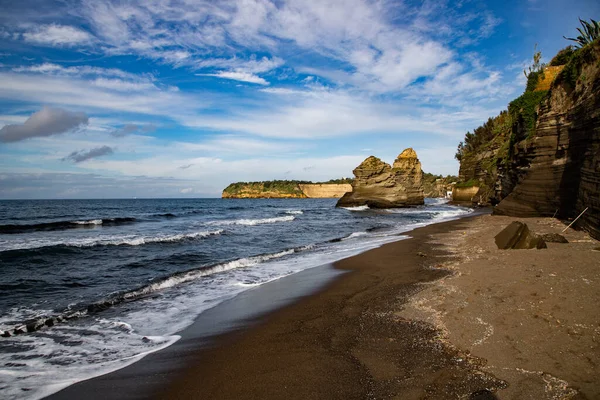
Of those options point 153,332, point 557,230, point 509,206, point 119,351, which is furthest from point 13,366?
point 509,206

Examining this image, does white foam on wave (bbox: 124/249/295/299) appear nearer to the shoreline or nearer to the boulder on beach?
the shoreline

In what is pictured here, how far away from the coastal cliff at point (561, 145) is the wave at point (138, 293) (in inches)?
501

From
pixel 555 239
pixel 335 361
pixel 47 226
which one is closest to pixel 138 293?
pixel 335 361

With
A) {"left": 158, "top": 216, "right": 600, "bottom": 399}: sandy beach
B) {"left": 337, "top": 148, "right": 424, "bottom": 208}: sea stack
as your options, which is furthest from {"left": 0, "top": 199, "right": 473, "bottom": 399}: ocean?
{"left": 337, "top": 148, "right": 424, "bottom": 208}: sea stack

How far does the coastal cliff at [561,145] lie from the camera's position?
499 inches

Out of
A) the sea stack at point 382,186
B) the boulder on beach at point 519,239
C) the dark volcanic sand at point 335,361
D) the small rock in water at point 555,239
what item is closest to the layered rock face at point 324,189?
the sea stack at point 382,186

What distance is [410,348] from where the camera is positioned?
4512mm

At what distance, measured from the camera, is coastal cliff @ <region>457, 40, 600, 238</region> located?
12.7 m

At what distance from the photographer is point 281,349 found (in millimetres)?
4965

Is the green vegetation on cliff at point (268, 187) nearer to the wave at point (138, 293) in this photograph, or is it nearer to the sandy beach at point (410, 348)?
the wave at point (138, 293)

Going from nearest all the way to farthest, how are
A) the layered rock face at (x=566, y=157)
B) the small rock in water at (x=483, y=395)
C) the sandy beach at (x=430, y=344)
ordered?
1. the small rock in water at (x=483, y=395)
2. the sandy beach at (x=430, y=344)
3. the layered rock face at (x=566, y=157)

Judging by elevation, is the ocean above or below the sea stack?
below

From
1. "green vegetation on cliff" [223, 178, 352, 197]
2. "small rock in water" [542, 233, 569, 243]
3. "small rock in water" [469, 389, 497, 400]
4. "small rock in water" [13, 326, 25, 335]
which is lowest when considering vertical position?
"small rock in water" [13, 326, 25, 335]

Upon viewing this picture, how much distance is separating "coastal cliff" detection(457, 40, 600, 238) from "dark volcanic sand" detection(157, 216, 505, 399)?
10892 millimetres
